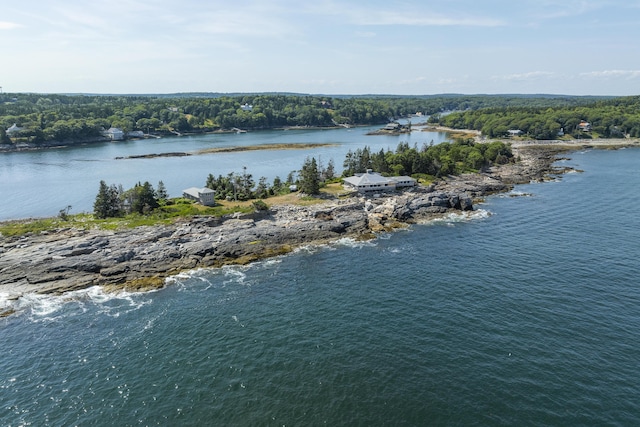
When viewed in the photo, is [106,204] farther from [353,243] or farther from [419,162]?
[419,162]

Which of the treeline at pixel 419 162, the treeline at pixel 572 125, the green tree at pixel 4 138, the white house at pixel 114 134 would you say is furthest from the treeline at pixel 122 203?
the treeline at pixel 572 125

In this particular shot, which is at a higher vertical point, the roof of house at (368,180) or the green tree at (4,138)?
the green tree at (4,138)

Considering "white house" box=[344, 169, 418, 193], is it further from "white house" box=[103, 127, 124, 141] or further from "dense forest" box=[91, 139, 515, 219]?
"white house" box=[103, 127, 124, 141]

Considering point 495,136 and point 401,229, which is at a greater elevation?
point 495,136

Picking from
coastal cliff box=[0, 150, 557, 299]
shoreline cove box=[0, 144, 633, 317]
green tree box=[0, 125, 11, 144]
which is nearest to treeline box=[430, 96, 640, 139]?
shoreline cove box=[0, 144, 633, 317]

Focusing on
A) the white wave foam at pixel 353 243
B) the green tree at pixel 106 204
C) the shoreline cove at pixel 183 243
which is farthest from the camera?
the green tree at pixel 106 204

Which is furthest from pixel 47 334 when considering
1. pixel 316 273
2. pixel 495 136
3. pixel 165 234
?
pixel 495 136

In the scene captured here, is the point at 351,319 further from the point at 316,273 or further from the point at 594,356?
the point at 594,356

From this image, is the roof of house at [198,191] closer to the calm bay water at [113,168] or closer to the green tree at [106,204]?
the green tree at [106,204]
